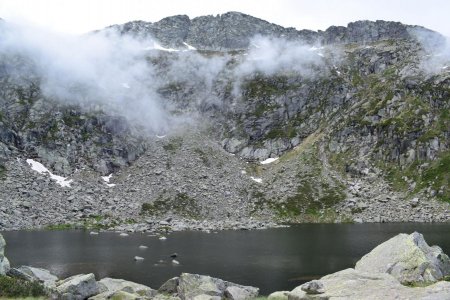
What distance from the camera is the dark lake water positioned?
183 ft

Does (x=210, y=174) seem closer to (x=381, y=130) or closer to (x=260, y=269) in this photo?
(x=381, y=130)

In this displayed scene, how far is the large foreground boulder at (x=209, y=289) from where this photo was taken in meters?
35.7

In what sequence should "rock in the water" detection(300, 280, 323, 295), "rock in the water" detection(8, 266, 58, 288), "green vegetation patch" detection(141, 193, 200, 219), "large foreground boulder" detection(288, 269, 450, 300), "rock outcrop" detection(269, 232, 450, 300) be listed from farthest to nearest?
"green vegetation patch" detection(141, 193, 200, 219) → "rock in the water" detection(8, 266, 58, 288) → "rock in the water" detection(300, 280, 323, 295) → "rock outcrop" detection(269, 232, 450, 300) → "large foreground boulder" detection(288, 269, 450, 300)

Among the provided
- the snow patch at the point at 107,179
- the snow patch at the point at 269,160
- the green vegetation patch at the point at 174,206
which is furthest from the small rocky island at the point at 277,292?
the snow patch at the point at 269,160

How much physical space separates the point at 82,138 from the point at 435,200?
12046 centimetres

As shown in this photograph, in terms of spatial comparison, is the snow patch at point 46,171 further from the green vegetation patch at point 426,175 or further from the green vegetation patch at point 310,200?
the green vegetation patch at point 426,175

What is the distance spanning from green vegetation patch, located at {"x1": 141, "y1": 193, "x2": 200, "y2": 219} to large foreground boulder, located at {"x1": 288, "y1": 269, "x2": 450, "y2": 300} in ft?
357

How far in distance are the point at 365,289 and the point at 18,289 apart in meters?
22.6

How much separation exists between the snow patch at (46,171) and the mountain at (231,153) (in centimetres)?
129

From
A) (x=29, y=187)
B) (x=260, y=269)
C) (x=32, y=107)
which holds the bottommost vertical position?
(x=29, y=187)

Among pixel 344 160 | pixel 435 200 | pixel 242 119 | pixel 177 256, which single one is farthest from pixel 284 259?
pixel 242 119

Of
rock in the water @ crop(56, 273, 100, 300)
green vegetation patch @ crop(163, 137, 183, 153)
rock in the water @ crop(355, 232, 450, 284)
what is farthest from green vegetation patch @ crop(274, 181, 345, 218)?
rock in the water @ crop(56, 273, 100, 300)

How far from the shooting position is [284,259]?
6606 cm

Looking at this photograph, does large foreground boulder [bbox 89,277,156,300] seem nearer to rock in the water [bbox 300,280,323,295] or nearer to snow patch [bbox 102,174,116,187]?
rock in the water [bbox 300,280,323,295]
